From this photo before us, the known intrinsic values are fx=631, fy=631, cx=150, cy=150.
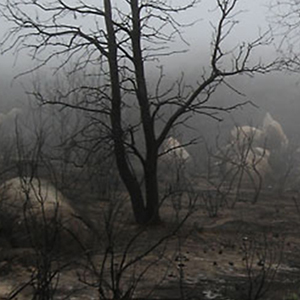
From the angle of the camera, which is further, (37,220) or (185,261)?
(37,220)

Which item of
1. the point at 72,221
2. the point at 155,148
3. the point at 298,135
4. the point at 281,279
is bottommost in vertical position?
the point at 281,279

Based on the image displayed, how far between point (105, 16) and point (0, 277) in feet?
22.4

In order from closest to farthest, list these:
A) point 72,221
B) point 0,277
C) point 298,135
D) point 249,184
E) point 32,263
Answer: point 0,277 → point 32,263 → point 72,221 → point 249,184 → point 298,135

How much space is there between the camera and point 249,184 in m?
26.7

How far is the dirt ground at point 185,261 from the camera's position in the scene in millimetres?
7957

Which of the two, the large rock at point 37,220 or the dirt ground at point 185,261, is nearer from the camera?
the dirt ground at point 185,261

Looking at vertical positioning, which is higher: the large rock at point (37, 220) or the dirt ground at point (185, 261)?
the large rock at point (37, 220)

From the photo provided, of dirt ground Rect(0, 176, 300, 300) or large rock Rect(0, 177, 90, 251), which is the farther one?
large rock Rect(0, 177, 90, 251)

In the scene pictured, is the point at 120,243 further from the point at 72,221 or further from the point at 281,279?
the point at 281,279

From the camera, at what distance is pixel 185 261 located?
1034cm

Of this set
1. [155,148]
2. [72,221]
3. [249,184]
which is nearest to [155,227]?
[155,148]

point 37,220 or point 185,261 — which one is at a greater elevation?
point 37,220

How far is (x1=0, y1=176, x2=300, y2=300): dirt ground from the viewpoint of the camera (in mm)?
7957

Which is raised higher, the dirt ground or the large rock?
the large rock
